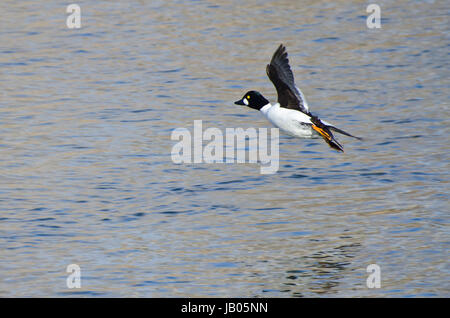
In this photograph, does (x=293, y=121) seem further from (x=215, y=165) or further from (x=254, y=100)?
(x=215, y=165)

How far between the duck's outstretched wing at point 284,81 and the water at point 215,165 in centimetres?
122

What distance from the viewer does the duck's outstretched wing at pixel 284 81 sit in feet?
37.8

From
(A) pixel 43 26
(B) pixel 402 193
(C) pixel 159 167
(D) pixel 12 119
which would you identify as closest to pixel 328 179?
(B) pixel 402 193

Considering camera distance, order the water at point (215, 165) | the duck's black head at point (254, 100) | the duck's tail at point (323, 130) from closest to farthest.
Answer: the water at point (215, 165) → the duck's tail at point (323, 130) → the duck's black head at point (254, 100)

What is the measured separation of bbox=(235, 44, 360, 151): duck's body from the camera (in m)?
11.5

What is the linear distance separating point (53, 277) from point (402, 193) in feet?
15.4

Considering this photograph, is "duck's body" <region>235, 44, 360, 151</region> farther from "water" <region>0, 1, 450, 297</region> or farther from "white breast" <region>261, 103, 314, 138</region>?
"water" <region>0, 1, 450, 297</region>

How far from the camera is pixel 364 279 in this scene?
9.59 m

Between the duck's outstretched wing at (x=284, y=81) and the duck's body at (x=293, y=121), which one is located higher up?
the duck's outstretched wing at (x=284, y=81)

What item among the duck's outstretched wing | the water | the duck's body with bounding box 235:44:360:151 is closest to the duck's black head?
the duck's body with bounding box 235:44:360:151

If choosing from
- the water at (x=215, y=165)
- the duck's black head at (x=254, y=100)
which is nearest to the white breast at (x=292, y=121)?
the duck's black head at (x=254, y=100)

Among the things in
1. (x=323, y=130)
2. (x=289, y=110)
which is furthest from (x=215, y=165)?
(x=323, y=130)

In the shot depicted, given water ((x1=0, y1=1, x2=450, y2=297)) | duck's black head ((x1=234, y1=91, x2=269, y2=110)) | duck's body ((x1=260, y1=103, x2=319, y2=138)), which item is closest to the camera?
water ((x1=0, y1=1, x2=450, y2=297))

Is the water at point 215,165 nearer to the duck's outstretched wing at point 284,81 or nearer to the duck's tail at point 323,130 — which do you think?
the duck's tail at point 323,130
